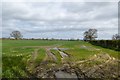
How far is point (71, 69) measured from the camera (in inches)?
726

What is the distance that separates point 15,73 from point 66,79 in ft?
11.5

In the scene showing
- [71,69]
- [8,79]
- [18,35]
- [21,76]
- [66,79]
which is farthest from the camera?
[18,35]

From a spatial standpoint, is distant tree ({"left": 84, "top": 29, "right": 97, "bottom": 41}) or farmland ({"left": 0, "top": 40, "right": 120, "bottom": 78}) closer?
farmland ({"left": 0, "top": 40, "right": 120, "bottom": 78})

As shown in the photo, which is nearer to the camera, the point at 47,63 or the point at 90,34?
the point at 47,63

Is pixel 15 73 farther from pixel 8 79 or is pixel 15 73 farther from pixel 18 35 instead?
pixel 18 35

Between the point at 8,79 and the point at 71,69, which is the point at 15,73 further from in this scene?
the point at 71,69

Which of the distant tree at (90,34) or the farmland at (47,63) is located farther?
the distant tree at (90,34)

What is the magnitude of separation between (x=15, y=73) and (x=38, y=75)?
188cm

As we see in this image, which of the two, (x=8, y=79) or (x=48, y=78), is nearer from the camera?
(x=8, y=79)

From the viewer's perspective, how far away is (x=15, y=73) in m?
14.1

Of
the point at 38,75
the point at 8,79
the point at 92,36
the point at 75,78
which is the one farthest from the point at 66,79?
the point at 92,36

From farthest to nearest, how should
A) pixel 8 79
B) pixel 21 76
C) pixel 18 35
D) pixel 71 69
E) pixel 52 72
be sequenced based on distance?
pixel 18 35
pixel 71 69
pixel 52 72
pixel 21 76
pixel 8 79

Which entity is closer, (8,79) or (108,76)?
(8,79)

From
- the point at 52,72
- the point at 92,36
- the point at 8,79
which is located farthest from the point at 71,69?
the point at 92,36
